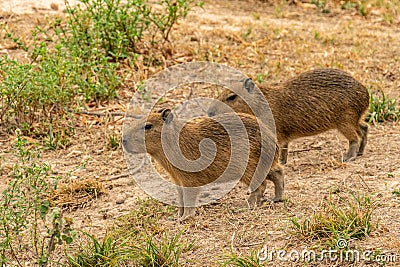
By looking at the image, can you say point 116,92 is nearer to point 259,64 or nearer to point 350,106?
point 259,64

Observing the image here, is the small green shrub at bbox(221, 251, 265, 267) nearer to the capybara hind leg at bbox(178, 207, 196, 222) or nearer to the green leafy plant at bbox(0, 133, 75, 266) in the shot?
the green leafy plant at bbox(0, 133, 75, 266)

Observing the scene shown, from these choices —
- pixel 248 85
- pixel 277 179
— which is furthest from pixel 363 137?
pixel 277 179

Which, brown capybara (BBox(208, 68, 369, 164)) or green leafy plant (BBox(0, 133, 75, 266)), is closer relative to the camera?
green leafy plant (BBox(0, 133, 75, 266))

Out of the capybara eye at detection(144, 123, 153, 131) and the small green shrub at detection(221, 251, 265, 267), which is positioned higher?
the capybara eye at detection(144, 123, 153, 131)

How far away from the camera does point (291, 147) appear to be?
6.57m

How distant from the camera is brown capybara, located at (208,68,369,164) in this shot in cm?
609

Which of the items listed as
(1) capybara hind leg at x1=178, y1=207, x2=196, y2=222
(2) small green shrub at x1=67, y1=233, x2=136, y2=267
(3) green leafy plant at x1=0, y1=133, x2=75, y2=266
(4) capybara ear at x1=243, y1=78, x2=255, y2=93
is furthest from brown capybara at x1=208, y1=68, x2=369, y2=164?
(2) small green shrub at x1=67, y1=233, x2=136, y2=267

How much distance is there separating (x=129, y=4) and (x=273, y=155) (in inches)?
119

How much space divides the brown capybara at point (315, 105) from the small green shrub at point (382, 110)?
0.63 metres

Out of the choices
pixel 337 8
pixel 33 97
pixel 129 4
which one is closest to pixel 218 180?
pixel 33 97

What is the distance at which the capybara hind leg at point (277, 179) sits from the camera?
508 centimetres

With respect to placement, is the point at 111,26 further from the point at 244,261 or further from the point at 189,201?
the point at 244,261

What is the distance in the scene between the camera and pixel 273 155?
199 inches

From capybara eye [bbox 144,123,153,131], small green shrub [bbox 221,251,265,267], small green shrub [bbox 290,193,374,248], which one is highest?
capybara eye [bbox 144,123,153,131]
